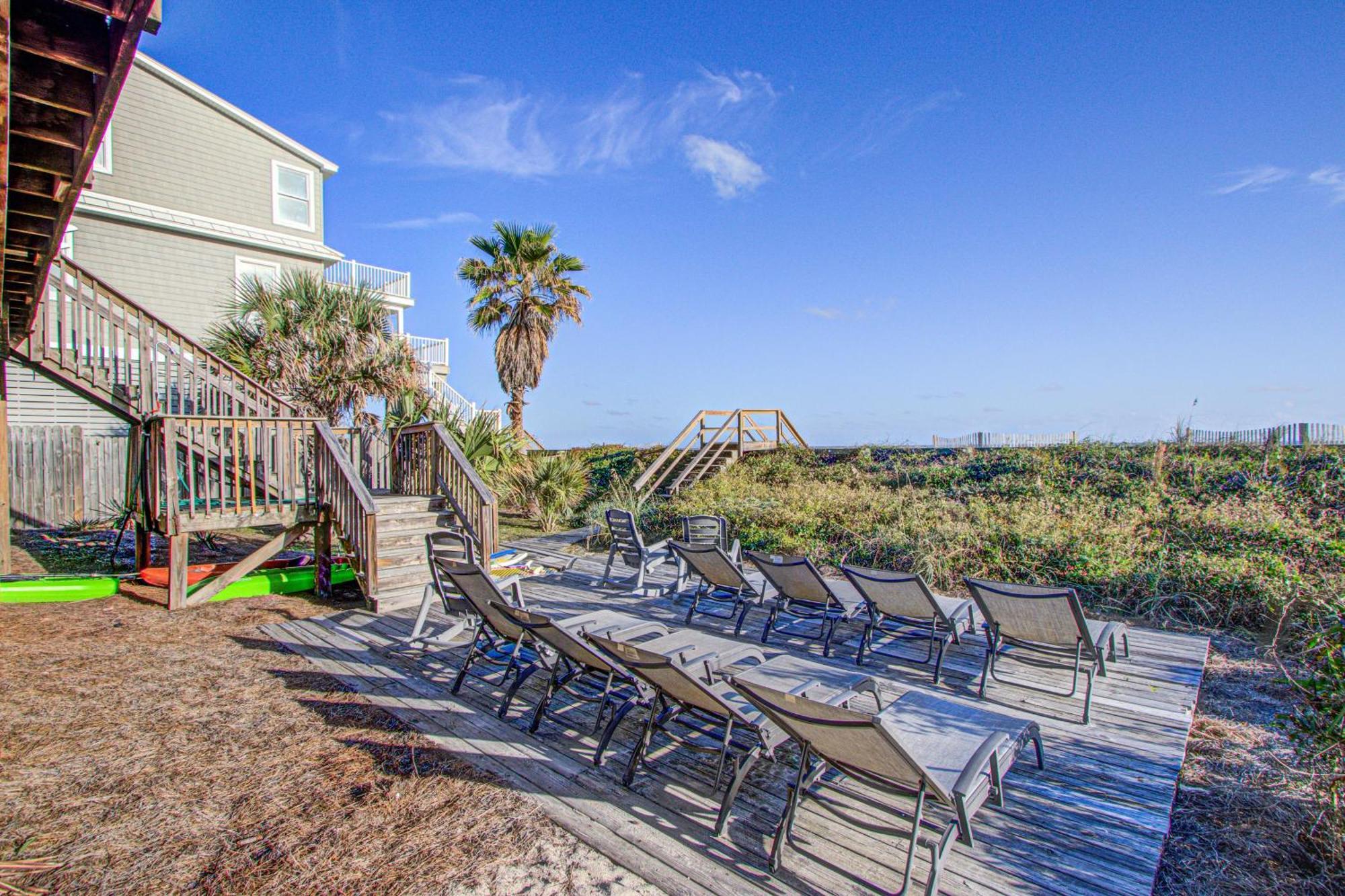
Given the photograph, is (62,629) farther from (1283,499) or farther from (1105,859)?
(1283,499)

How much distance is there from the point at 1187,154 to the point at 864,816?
10.5m

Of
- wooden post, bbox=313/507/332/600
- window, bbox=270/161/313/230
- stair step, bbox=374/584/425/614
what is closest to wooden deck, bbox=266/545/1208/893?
stair step, bbox=374/584/425/614

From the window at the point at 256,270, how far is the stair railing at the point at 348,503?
11.1 metres

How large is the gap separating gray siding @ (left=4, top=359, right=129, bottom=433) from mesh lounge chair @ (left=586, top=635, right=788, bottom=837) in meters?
16.2

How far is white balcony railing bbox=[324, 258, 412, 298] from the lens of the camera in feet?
66.9

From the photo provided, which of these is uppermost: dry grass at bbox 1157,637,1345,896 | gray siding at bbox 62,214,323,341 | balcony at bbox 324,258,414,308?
balcony at bbox 324,258,414,308

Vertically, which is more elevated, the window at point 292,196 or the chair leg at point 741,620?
the window at point 292,196

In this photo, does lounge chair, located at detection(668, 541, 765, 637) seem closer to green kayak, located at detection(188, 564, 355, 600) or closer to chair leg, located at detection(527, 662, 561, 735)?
chair leg, located at detection(527, 662, 561, 735)

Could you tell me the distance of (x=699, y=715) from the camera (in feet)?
11.8

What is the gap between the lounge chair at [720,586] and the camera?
6.48 metres

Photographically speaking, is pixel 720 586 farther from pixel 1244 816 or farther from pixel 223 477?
pixel 223 477

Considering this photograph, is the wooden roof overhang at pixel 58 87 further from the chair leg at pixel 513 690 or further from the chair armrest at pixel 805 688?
the chair armrest at pixel 805 688

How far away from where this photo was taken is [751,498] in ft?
41.4

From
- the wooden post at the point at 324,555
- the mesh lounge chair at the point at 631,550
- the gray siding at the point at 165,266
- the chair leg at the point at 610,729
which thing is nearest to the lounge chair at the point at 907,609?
the chair leg at the point at 610,729
